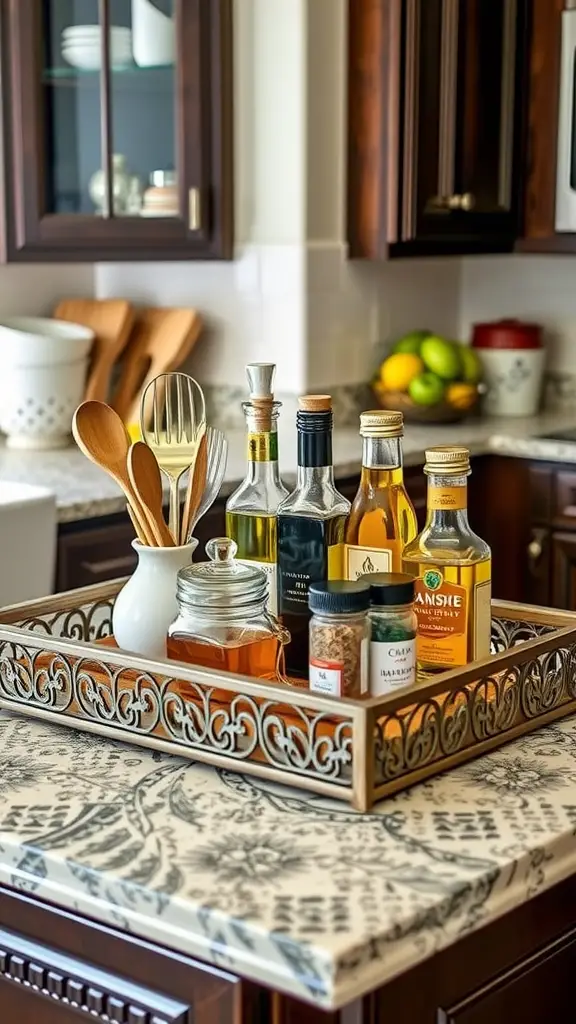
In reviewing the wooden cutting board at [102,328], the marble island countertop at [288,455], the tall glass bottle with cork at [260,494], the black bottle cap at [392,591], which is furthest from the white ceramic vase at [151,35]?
the black bottle cap at [392,591]

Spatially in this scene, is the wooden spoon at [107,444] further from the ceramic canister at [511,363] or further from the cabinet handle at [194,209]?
the ceramic canister at [511,363]

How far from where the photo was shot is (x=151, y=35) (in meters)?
2.90

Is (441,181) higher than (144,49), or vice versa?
(144,49)

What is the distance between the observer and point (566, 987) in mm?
1101

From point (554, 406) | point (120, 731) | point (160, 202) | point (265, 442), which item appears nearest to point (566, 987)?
point (120, 731)

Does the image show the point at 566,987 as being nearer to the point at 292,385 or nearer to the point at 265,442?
the point at 265,442

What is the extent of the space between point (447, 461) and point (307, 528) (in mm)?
134

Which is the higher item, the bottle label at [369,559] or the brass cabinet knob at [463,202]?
the brass cabinet knob at [463,202]

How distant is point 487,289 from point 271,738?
2729 millimetres

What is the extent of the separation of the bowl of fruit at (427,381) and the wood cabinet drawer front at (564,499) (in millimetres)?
352

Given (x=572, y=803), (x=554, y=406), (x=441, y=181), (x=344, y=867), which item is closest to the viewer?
(x=344, y=867)

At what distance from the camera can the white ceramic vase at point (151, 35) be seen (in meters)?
2.88

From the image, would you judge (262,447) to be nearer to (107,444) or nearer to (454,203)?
(107,444)

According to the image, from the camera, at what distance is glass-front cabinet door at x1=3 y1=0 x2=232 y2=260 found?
282 centimetres
